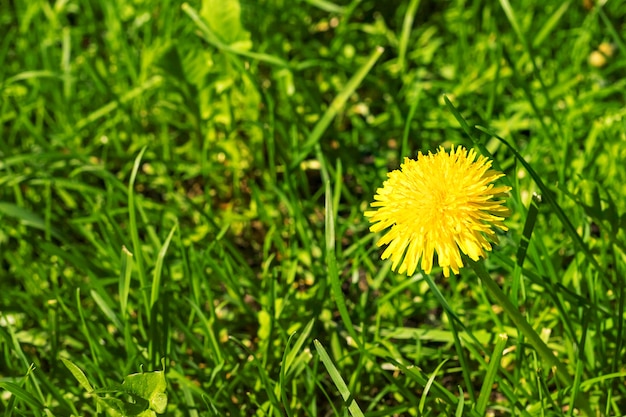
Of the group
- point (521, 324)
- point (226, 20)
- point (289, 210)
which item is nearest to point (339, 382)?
point (521, 324)

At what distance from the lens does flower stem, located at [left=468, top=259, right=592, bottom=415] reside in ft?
3.55

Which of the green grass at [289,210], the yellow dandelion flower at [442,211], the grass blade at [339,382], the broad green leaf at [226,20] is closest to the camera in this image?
the yellow dandelion flower at [442,211]

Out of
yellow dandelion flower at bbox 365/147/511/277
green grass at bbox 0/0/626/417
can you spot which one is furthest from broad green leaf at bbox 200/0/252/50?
yellow dandelion flower at bbox 365/147/511/277

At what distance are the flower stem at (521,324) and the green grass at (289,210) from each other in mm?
39

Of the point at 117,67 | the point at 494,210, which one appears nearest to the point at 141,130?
the point at 117,67

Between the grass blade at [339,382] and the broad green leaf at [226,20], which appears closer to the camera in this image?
the grass blade at [339,382]

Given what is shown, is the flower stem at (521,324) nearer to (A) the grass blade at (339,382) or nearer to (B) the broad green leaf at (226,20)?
(A) the grass blade at (339,382)

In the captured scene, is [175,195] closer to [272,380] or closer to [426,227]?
[272,380]

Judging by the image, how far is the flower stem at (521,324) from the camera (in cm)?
108

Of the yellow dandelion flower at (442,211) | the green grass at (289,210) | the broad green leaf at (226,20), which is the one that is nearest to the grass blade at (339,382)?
the green grass at (289,210)

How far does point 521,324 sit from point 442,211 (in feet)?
0.89

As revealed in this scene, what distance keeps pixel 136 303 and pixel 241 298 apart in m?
0.27

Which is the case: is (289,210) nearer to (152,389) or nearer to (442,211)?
(152,389)

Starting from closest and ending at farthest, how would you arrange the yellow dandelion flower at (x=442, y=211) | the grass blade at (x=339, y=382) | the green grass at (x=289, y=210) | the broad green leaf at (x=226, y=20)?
the yellow dandelion flower at (x=442, y=211)
the grass blade at (x=339, y=382)
the green grass at (x=289, y=210)
the broad green leaf at (x=226, y=20)
